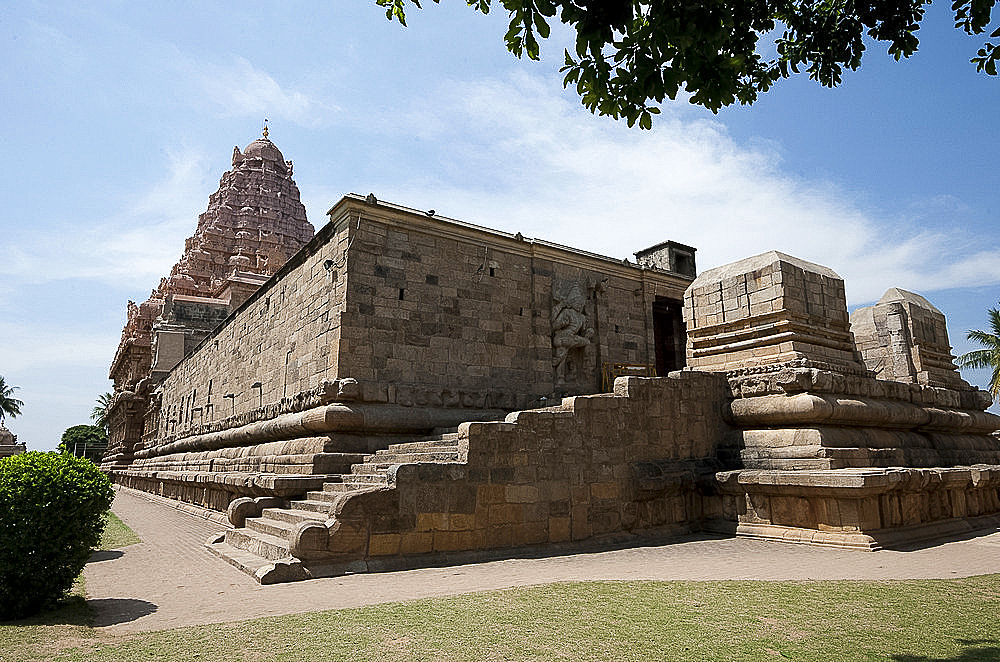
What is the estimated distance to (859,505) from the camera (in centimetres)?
798

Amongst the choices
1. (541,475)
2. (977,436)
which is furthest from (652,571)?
(977,436)

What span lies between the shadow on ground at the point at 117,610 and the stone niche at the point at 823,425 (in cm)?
726

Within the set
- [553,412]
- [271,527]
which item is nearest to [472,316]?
[553,412]

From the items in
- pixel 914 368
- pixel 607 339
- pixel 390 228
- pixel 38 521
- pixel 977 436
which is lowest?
pixel 38 521

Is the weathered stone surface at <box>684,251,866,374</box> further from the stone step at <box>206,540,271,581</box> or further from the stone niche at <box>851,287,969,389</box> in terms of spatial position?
the stone step at <box>206,540,271,581</box>

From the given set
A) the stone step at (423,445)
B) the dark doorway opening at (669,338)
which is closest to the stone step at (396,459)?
the stone step at (423,445)

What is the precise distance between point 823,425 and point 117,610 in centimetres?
863

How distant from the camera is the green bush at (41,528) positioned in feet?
16.3

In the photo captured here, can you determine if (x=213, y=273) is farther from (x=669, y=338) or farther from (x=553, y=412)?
(x=553, y=412)

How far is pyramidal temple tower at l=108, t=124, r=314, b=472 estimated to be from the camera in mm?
33875

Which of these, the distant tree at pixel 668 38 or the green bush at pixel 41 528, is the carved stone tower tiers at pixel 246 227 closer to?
the green bush at pixel 41 528

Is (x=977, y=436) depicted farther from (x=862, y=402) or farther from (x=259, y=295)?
(x=259, y=295)

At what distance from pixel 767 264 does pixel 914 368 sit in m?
4.56

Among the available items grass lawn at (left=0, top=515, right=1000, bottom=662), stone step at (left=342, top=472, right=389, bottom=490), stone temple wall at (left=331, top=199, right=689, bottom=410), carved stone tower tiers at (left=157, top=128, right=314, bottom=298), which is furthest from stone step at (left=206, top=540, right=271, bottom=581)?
carved stone tower tiers at (left=157, top=128, right=314, bottom=298)
